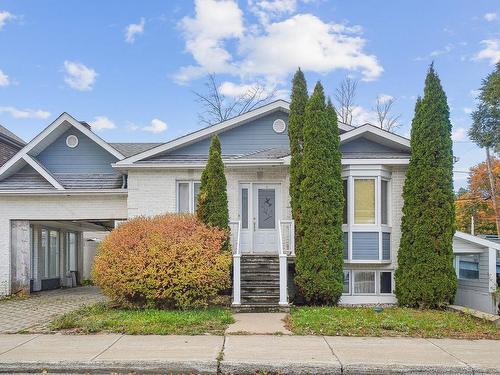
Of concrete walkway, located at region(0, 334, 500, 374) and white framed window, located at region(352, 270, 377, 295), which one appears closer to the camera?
concrete walkway, located at region(0, 334, 500, 374)

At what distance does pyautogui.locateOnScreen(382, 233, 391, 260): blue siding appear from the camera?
44.7ft

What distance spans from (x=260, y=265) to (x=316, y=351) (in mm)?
5851

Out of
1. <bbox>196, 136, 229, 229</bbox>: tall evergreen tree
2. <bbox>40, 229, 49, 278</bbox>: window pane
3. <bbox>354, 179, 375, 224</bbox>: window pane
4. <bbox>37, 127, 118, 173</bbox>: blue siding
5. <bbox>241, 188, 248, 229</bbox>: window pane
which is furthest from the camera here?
<bbox>40, 229, 49, 278</bbox>: window pane

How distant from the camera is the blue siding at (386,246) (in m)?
13.6

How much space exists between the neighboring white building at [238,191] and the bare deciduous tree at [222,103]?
18164 millimetres

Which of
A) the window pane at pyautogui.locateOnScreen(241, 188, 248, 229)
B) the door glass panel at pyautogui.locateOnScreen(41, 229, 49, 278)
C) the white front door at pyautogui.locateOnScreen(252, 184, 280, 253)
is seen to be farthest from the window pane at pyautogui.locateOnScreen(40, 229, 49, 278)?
the white front door at pyautogui.locateOnScreen(252, 184, 280, 253)

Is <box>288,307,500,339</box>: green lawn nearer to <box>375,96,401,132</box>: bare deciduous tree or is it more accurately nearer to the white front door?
the white front door

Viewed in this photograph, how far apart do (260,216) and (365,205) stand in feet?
10.1

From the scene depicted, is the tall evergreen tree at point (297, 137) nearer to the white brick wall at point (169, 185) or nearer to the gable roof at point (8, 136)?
the white brick wall at point (169, 185)

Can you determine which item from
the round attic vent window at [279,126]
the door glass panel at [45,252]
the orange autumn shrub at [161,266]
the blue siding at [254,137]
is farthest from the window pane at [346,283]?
the door glass panel at [45,252]

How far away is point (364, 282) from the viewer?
553 inches

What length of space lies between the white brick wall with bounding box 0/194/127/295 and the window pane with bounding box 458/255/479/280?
1315cm

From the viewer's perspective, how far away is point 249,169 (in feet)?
47.5

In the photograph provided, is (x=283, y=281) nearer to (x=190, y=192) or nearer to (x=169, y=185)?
(x=190, y=192)
